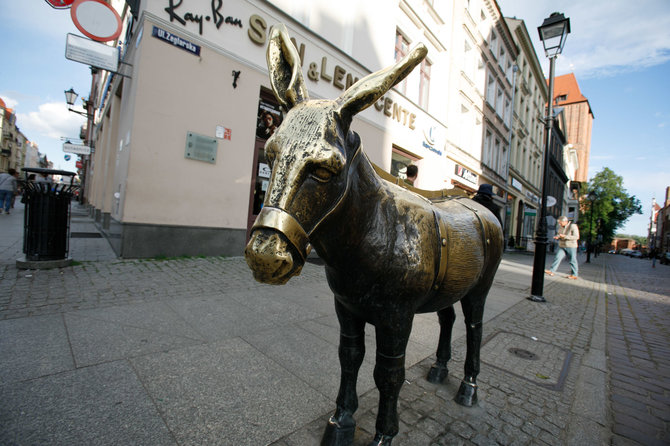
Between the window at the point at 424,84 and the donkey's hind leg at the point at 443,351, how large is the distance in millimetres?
13032

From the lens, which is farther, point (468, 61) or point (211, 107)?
point (468, 61)

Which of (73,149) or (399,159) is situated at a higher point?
(399,159)

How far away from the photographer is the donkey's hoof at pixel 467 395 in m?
2.21

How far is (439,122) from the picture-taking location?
1419cm

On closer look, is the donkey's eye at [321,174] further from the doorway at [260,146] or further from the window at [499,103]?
the window at [499,103]

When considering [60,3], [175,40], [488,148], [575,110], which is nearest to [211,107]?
[175,40]

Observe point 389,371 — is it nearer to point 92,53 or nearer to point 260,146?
point 260,146

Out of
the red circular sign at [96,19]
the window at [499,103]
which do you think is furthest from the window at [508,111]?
the red circular sign at [96,19]

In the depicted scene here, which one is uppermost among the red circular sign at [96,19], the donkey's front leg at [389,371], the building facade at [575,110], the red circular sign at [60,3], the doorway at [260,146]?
the building facade at [575,110]

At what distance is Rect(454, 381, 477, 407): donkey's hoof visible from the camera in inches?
86.9

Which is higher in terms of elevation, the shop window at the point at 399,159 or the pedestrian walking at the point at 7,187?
the shop window at the point at 399,159

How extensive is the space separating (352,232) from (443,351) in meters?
1.86

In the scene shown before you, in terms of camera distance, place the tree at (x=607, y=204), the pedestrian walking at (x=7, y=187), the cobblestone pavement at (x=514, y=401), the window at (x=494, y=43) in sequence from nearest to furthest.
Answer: the cobblestone pavement at (x=514, y=401)
the pedestrian walking at (x=7, y=187)
the window at (x=494, y=43)
the tree at (x=607, y=204)

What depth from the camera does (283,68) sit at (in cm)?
135
